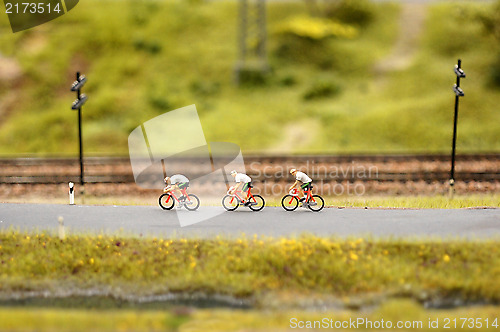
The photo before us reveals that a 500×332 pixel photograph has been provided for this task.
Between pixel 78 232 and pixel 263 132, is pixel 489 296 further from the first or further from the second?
pixel 263 132

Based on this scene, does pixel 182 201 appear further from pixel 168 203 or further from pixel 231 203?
pixel 231 203

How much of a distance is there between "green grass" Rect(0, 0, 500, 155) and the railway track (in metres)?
3.98

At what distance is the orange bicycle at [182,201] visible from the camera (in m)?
16.7

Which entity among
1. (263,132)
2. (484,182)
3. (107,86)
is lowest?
(484,182)

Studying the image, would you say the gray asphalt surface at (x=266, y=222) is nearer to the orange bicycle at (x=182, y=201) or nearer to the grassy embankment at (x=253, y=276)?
the orange bicycle at (x=182, y=201)

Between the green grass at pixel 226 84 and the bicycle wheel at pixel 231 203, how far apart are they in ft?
37.3

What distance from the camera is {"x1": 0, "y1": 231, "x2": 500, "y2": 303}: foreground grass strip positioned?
490 inches

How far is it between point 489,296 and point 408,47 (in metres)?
28.0

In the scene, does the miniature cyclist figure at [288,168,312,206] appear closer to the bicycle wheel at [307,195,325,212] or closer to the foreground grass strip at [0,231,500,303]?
the bicycle wheel at [307,195,325,212]

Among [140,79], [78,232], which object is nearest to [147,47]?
[140,79]

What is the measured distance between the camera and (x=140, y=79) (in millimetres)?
34469

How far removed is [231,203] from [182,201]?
1604 mm

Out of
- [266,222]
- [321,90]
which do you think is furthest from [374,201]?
[321,90]

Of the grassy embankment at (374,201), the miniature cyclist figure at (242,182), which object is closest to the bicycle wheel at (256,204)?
the miniature cyclist figure at (242,182)
